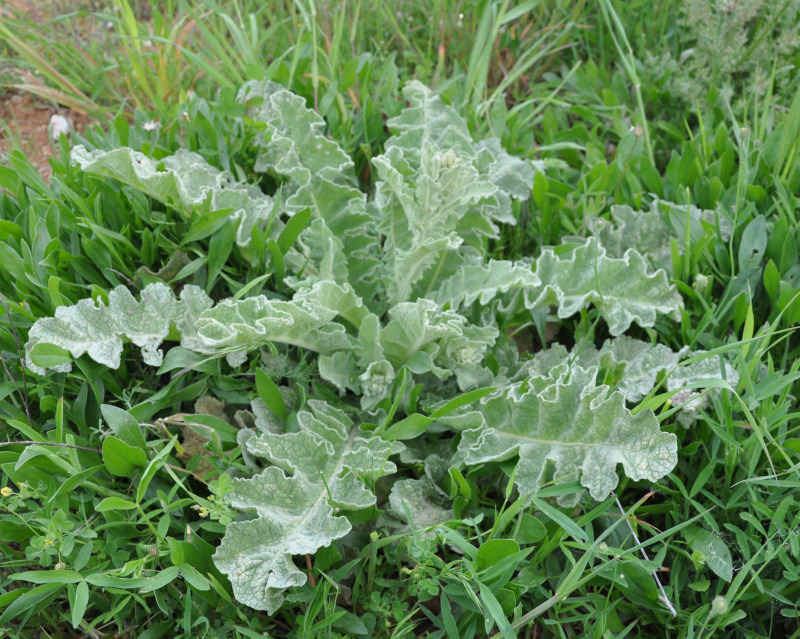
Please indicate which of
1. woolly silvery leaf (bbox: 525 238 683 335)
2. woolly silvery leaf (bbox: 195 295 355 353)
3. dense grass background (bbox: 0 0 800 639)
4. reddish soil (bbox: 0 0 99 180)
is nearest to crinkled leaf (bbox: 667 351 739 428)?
dense grass background (bbox: 0 0 800 639)

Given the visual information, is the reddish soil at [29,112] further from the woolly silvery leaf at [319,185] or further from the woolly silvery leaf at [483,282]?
the woolly silvery leaf at [483,282]

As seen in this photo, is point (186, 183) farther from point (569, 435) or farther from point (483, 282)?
point (569, 435)

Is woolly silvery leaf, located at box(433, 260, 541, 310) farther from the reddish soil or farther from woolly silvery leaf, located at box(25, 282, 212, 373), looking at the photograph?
the reddish soil

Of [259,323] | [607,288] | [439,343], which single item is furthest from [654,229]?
[259,323]

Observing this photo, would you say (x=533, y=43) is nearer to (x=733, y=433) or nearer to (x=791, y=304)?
(x=791, y=304)

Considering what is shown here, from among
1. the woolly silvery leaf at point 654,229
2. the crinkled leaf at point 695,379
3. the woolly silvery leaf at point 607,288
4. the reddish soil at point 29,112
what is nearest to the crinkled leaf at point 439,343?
the woolly silvery leaf at point 607,288

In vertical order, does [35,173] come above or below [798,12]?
below

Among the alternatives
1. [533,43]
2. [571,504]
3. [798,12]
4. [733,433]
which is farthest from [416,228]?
[798,12]
